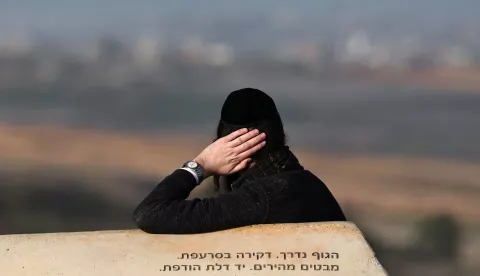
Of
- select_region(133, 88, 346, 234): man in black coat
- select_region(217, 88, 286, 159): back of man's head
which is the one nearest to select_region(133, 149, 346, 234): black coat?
select_region(133, 88, 346, 234): man in black coat

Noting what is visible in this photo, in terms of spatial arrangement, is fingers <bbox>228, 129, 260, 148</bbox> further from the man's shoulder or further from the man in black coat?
the man's shoulder

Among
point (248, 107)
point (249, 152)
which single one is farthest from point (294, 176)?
point (248, 107)

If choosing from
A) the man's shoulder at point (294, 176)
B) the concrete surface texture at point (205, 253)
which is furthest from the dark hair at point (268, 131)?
the concrete surface texture at point (205, 253)

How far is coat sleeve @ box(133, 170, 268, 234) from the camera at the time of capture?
323 centimetres

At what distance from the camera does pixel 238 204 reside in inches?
128

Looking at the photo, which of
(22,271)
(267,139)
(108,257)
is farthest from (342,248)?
(22,271)

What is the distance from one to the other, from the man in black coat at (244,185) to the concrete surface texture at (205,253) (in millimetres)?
52

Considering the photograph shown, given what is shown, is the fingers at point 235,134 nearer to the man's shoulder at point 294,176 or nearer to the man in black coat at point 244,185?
the man in black coat at point 244,185

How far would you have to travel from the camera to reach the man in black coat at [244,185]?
10.7 feet

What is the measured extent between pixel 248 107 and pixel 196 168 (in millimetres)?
273

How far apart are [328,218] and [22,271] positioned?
104 cm

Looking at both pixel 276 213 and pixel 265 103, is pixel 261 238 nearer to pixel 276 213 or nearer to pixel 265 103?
pixel 276 213

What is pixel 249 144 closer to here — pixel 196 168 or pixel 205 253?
pixel 196 168

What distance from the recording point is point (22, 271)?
10.6 feet
